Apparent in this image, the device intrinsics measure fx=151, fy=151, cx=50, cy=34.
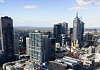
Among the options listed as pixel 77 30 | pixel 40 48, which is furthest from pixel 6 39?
pixel 77 30

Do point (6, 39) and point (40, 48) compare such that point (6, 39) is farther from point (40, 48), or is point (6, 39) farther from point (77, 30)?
point (77, 30)

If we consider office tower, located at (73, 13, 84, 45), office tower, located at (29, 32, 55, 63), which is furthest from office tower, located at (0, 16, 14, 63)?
office tower, located at (73, 13, 84, 45)

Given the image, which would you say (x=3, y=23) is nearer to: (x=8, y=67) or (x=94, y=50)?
(x=8, y=67)

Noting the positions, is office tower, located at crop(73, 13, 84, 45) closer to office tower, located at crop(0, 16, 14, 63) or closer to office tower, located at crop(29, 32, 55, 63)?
office tower, located at crop(29, 32, 55, 63)

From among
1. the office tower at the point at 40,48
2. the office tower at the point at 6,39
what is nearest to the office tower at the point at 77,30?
the office tower at the point at 40,48

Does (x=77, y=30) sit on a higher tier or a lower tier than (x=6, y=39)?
higher

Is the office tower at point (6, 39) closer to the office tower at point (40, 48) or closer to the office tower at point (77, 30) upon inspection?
the office tower at point (40, 48)
